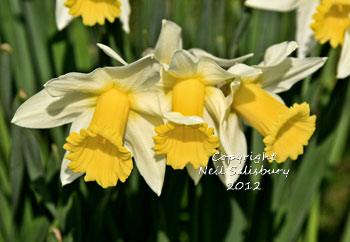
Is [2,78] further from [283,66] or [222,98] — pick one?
[283,66]

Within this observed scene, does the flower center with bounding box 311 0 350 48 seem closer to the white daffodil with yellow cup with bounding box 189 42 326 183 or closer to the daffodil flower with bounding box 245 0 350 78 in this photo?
the daffodil flower with bounding box 245 0 350 78

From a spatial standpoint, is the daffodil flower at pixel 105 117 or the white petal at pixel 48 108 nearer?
the daffodil flower at pixel 105 117

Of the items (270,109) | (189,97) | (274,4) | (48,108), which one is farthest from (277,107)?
(48,108)

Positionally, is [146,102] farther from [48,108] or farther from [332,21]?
[332,21]

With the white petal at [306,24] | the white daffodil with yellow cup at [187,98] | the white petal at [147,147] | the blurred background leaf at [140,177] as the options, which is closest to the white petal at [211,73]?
the white daffodil with yellow cup at [187,98]

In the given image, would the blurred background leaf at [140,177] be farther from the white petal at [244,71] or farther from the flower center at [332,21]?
the white petal at [244,71]

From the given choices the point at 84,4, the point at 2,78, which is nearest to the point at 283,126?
the point at 84,4
